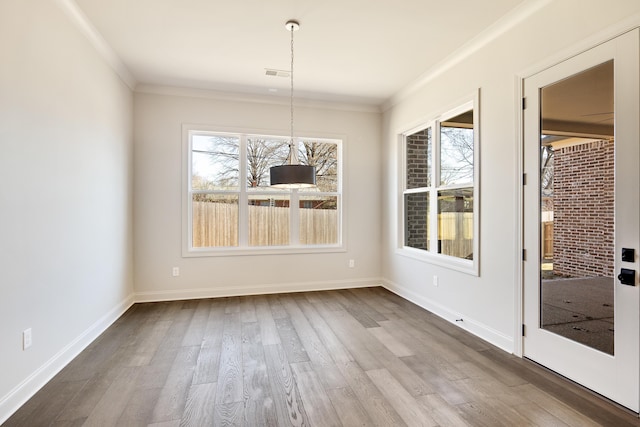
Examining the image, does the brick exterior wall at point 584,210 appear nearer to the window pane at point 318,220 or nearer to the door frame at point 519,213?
the door frame at point 519,213

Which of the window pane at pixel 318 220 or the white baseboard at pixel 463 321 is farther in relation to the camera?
the window pane at pixel 318 220

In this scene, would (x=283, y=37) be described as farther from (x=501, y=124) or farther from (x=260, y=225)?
(x=260, y=225)

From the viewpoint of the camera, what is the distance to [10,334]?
205 cm

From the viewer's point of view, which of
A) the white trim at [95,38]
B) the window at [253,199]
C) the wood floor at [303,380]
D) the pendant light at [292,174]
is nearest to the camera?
the wood floor at [303,380]

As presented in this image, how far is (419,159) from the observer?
458 cm

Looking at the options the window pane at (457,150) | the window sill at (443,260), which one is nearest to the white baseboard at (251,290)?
the window sill at (443,260)

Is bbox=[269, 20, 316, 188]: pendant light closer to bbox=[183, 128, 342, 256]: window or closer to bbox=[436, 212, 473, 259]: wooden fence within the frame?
bbox=[436, 212, 473, 259]: wooden fence

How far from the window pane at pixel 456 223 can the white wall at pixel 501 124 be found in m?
0.24

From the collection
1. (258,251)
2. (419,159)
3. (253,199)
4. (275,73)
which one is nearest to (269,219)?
(253,199)

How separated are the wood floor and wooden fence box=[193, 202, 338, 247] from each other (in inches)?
54.6

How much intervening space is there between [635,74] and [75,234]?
4265mm

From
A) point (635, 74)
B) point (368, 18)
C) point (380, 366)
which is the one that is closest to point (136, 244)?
point (380, 366)

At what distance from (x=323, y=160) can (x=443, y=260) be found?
2460 millimetres

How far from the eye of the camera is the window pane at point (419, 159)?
14.3 ft
